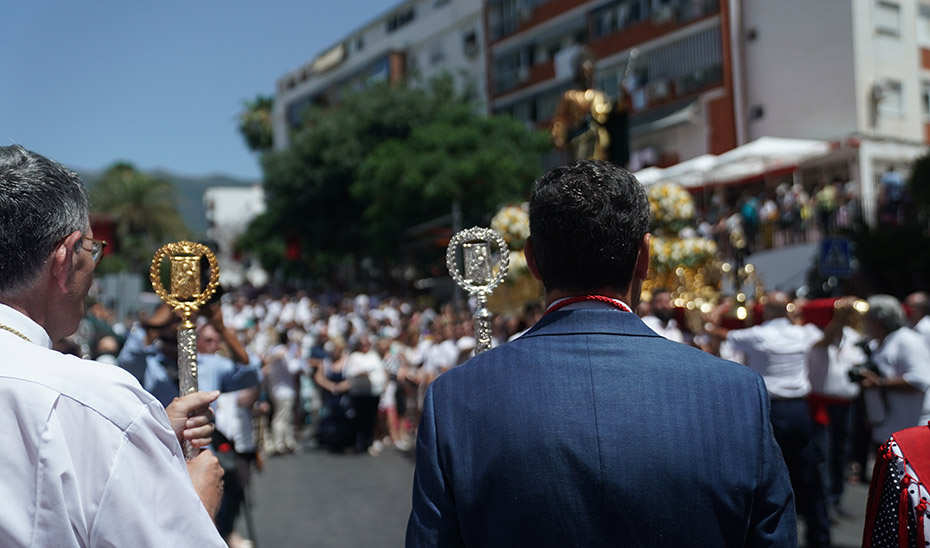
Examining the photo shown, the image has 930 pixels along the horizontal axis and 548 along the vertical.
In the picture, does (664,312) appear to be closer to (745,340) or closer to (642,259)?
(745,340)

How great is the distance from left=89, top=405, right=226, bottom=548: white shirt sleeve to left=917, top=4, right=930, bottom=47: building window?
1183 inches

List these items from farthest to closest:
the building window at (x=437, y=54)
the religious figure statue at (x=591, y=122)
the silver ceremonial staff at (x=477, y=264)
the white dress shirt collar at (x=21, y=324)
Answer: the building window at (x=437, y=54) → the religious figure statue at (x=591, y=122) → the silver ceremonial staff at (x=477, y=264) → the white dress shirt collar at (x=21, y=324)

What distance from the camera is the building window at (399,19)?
49094 millimetres

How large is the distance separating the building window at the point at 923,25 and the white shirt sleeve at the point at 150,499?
3005 centimetres

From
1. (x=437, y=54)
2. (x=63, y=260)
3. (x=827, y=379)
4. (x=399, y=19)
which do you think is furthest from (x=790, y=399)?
(x=399, y=19)

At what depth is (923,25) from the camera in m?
27.6

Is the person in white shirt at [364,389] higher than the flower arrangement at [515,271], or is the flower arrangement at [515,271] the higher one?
the flower arrangement at [515,271]

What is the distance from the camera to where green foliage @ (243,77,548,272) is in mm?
27844

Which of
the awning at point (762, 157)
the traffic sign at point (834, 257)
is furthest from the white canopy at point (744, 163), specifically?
the traffic sign at point (834, 257)

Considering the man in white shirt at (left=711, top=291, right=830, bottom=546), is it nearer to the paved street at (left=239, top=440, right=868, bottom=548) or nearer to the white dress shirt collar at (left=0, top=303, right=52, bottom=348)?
the paved street at (left=239, top=440, right=868, bottom=548)

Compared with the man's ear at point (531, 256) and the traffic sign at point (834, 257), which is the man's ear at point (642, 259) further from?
the traffic sign at point (834, 257)

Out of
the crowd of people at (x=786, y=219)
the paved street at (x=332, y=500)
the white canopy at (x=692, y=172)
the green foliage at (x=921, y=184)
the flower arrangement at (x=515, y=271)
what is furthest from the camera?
the white canopy at (x=692, y=172)

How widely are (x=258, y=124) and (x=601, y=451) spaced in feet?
219

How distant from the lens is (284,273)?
4672 cm
